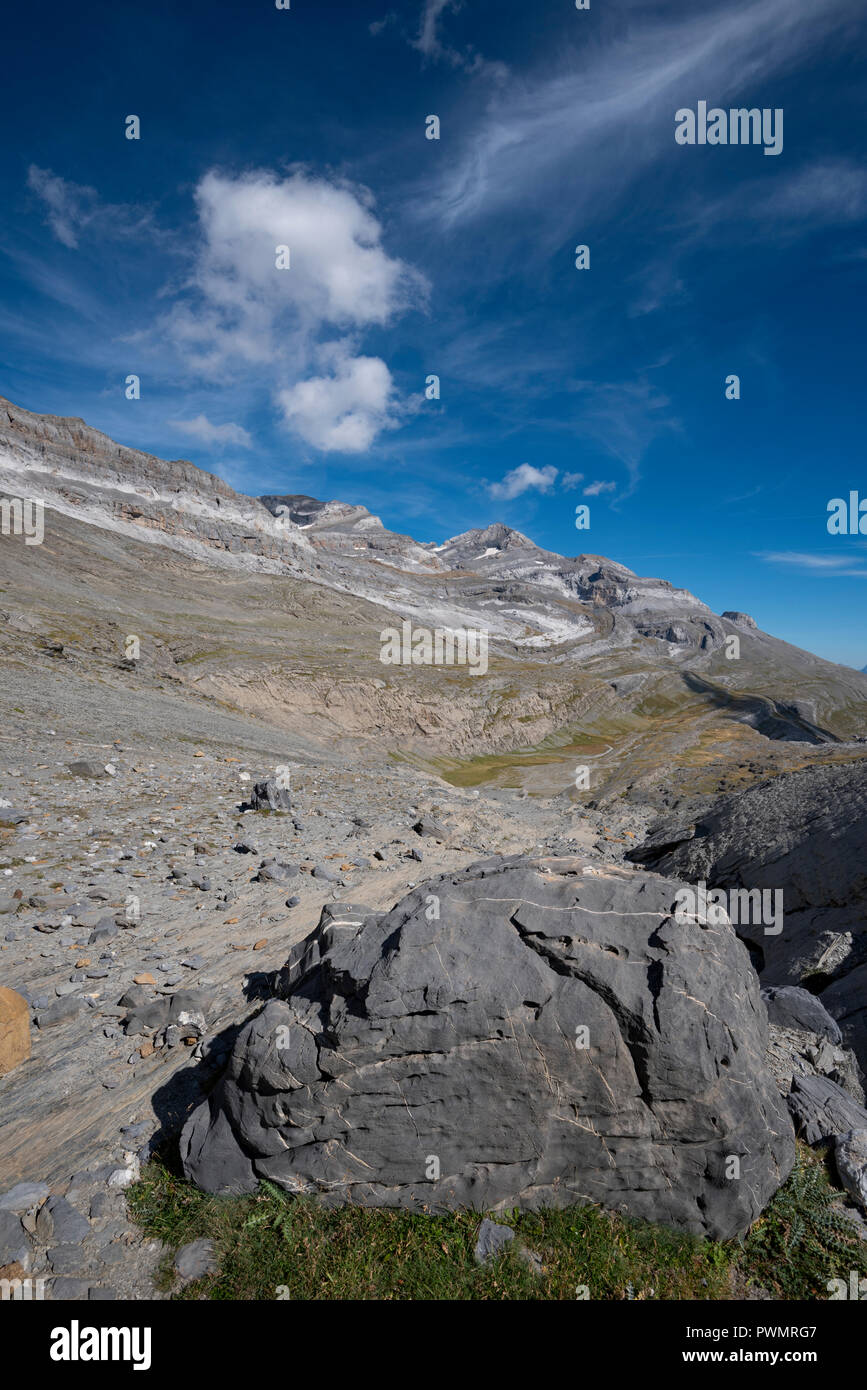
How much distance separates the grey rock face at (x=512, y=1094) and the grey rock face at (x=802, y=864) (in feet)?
17.2

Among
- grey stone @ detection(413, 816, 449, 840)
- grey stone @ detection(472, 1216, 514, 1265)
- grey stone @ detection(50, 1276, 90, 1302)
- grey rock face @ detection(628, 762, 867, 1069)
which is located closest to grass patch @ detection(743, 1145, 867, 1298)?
grey stone @ detection(472, 1216, 514, 1265)

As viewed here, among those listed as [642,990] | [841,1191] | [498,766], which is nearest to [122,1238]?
[642,990]

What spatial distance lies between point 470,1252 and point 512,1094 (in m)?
1.63

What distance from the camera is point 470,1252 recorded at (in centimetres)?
623

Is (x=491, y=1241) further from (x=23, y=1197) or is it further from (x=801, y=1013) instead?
(x=801, y=1013)

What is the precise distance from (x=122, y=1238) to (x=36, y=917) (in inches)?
326

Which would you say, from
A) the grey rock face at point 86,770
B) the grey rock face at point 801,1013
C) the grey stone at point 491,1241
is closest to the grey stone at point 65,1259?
the grey stone at point 491,1241

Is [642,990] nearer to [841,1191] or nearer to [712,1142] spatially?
[712,1142]

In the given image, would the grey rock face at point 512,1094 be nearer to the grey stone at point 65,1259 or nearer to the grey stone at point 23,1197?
the grey stone at point 65,1259

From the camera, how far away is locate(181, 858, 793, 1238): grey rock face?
6.67 meters

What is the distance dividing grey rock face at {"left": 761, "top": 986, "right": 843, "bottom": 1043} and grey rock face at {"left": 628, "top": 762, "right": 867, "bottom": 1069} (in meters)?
0.51

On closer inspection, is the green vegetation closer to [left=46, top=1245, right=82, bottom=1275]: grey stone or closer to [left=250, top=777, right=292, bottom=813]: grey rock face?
[left=46, top=1245, right=82, bottom=1275]: grey stone

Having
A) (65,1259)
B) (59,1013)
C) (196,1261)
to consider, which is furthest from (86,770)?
(196,1261)
